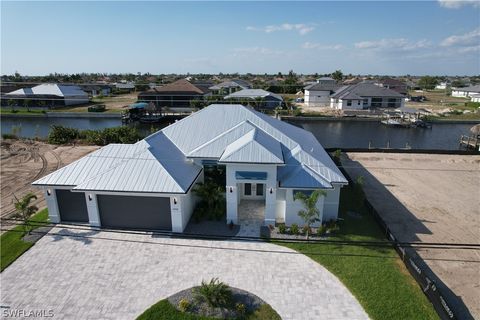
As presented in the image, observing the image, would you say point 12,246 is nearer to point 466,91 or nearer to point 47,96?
point 47,96

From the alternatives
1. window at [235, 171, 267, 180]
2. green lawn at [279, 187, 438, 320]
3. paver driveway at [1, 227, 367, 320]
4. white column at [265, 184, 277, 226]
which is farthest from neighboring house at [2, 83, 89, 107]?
green lawn at [279, 187, 438, 320]

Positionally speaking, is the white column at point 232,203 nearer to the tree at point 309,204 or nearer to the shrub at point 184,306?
the tree at point 309,204

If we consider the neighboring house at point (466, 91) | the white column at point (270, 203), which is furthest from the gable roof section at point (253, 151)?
the neighboring house at point (466, 91)

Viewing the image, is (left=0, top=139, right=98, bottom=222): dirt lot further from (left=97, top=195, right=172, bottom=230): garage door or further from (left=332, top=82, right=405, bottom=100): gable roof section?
(left=332, top=82, right=405, bottom=100): gable roof section

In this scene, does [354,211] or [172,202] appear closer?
[172,202]

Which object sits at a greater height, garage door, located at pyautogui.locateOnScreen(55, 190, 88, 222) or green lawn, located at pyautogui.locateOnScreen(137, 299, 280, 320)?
garage door, located at pyautogui.locateOnScreen(55, 190, 88, 222)

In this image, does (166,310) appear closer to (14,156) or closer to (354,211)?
(354,211)

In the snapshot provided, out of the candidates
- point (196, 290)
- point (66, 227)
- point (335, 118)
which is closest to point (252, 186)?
point (196, 290)

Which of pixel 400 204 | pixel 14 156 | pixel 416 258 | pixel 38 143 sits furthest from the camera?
pixel 38 143
